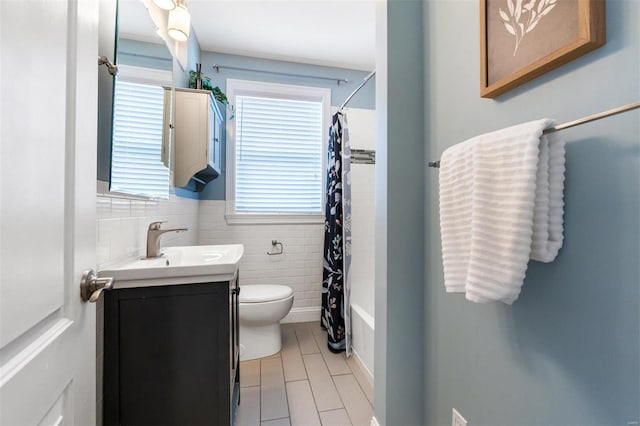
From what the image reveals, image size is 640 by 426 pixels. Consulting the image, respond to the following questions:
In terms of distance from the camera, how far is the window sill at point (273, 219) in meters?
2.64

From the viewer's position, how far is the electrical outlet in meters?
1.01

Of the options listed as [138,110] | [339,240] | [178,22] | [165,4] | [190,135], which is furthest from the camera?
[339,240]

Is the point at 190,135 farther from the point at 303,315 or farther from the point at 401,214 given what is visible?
the point at 303,315

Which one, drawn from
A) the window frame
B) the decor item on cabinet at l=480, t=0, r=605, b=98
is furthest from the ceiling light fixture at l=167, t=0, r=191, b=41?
the decor item on cabinet at l=480, t=0, r=605, b=98

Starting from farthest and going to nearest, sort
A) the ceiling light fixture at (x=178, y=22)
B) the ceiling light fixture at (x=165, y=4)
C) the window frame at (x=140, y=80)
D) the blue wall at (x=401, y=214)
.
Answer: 1. the ceiling light fixture at (x=178, y=22)
2. the ceiling light fixture at (x=165, y=4)
3. the blue wall at (x=401, y=214)
4. the window frame at (x=140, y=80)

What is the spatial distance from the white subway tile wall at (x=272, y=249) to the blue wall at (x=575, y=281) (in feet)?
6.01

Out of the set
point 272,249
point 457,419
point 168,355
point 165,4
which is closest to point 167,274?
point 168,355

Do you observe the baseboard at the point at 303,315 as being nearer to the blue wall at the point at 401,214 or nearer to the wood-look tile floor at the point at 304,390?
the wood-look tile floor at the point at 304,390

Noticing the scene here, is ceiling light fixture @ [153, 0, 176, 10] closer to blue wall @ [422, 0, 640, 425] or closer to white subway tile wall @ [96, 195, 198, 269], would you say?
white subway tile wall @ [96, 195, 198, 269]

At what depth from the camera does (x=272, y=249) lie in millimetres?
2701

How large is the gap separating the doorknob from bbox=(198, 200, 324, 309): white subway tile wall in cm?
200

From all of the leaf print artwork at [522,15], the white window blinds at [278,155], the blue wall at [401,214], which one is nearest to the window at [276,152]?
the white window blinds at [278,155]

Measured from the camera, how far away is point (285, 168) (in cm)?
280

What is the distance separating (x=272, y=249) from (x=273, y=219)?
289 mm
